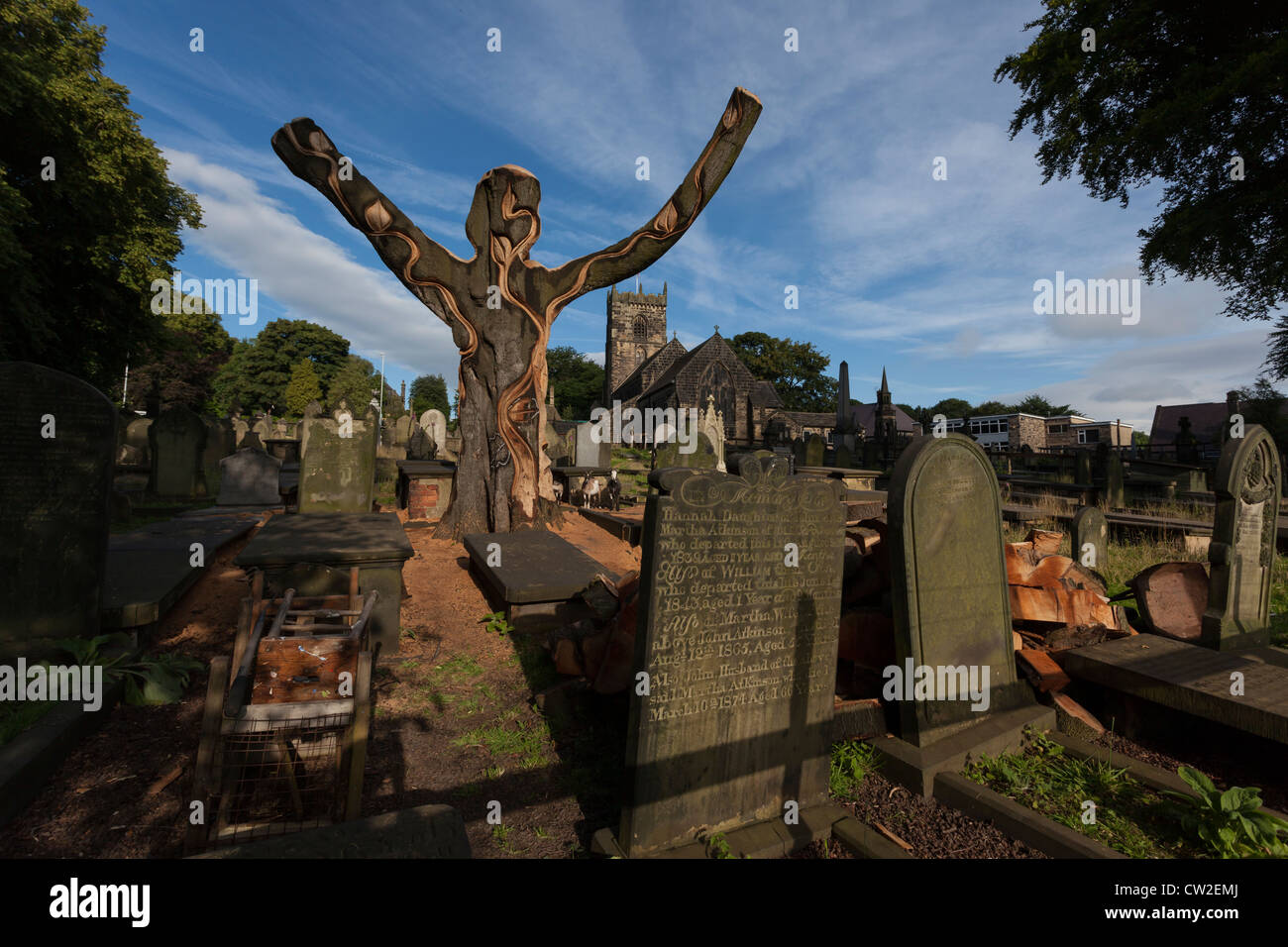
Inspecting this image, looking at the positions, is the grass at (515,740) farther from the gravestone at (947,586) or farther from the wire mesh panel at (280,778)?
the gravestone at (947,586)

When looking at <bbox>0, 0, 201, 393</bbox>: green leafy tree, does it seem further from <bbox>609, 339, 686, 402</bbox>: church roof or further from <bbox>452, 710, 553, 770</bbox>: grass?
<bbox>609, 339, 686, 402</bbox>: church roof

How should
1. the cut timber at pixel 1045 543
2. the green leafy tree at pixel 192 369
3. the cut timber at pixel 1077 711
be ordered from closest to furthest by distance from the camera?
the cut timber at pixel 1077 711 → the cut timber at pixel 1045 543 → the green leafy tree at pixel 192 369

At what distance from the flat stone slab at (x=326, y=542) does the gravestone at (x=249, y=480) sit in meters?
5.60

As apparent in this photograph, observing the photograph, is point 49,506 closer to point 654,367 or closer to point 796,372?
point 654,367

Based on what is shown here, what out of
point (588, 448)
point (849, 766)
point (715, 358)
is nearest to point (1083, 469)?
point (588, 448)

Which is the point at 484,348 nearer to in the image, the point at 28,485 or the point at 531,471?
the point at 531,471

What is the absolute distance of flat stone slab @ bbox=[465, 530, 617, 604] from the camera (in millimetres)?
4727

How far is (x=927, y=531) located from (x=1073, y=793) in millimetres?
1464

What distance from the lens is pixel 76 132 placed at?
15.1 metres

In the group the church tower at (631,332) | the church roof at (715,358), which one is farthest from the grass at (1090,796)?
the church tower at (631,332)

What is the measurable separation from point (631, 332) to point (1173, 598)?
56855mm

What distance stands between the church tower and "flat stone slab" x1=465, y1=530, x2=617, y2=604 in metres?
52.4

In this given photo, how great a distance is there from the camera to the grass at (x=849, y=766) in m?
2.98
